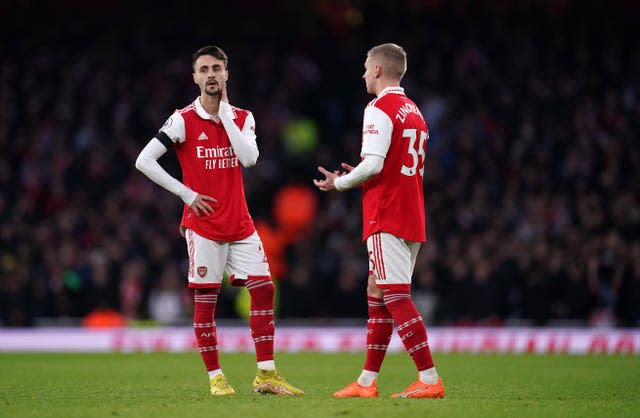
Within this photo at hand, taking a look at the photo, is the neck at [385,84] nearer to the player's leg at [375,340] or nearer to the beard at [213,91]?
the beard at [213,91]

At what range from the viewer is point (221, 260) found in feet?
27.4

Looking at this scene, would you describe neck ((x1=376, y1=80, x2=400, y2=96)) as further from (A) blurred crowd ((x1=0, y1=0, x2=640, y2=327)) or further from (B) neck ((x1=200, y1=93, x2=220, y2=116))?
(A) blurred crowd ((x1=0, y1=0, x2=640, y2=327))

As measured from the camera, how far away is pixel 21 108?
2334 cm

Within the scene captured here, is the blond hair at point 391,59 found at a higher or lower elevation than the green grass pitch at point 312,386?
higher

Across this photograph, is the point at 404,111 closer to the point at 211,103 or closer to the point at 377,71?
the point at 377,71

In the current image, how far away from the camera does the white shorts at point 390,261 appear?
25.6ft

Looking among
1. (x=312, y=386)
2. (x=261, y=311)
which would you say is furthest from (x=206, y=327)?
(x=312, y=386)

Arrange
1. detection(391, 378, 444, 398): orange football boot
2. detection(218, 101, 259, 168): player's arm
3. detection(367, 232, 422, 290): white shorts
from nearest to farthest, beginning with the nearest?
detection(391, 378, 444, 398): orange football boot
detection(367, 232, 422, 290): white shorts
detection(218, 101, 259, 168): player's arm

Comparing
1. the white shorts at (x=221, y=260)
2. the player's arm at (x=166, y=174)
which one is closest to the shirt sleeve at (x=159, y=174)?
the player's arm at (x=166, y=174)

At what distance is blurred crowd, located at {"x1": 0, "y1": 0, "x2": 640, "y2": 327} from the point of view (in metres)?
18.5

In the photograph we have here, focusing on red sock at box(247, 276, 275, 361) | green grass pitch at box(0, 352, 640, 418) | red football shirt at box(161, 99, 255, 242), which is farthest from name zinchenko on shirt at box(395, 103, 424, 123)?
green grass pitch at box(0, 352, 640, 418)

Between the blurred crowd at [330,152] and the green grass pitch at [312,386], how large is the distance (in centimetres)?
349

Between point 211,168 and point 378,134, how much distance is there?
1320 millimetres

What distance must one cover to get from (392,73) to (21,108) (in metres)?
16.7
